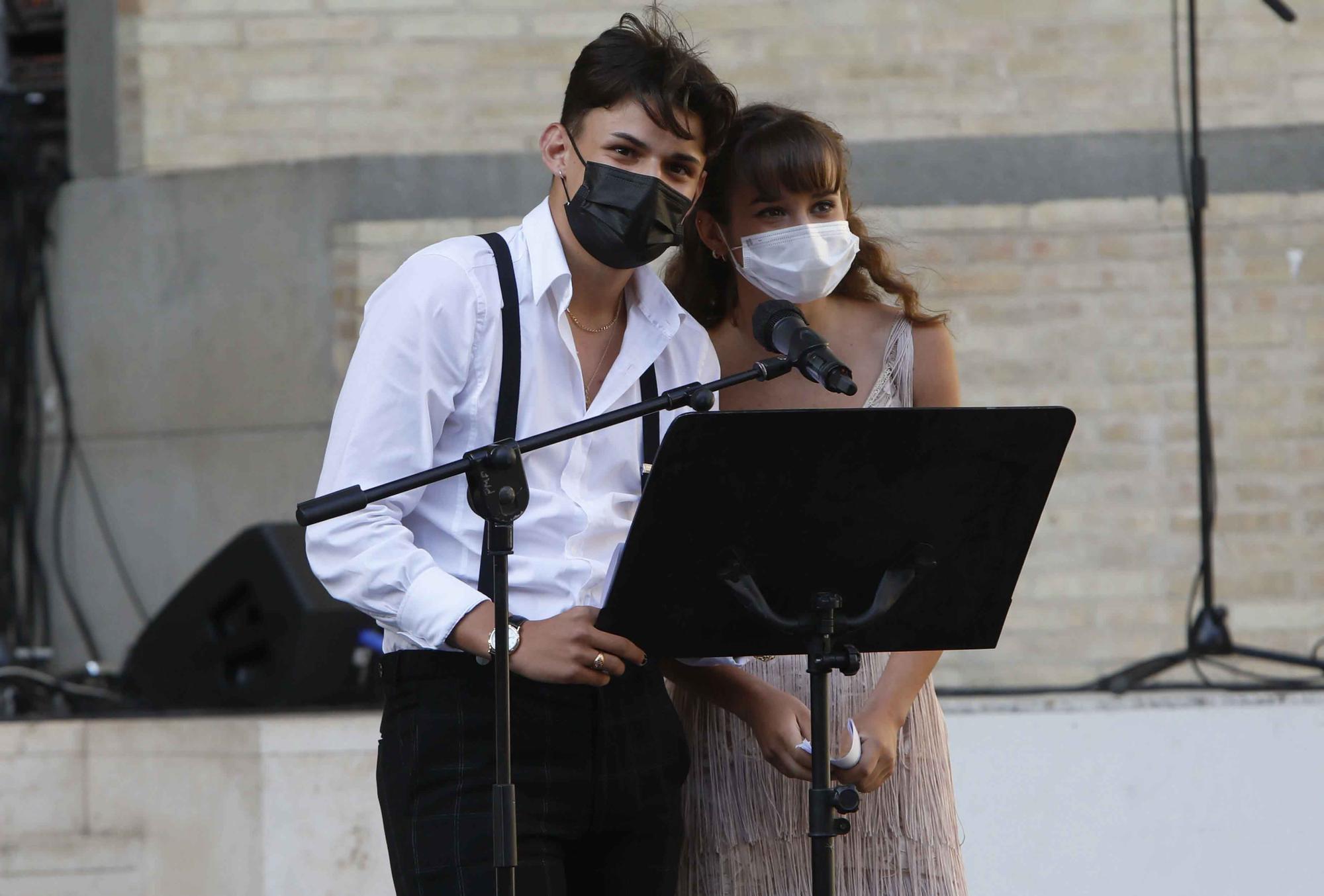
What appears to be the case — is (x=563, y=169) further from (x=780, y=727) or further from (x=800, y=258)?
(x=780, y=727)

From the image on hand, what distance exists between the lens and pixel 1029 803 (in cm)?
310

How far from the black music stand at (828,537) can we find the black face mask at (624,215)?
0.37 metres

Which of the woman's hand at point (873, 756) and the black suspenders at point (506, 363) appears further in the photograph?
the woman's hand at point (873, 756)

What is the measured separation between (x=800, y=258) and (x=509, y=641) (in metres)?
0.77

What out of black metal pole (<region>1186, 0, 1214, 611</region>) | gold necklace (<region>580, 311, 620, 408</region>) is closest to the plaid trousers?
gold necklace (<region>580, 311, 620, 408</region>)

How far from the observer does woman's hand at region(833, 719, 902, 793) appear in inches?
78.4

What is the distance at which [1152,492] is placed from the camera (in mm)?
5207

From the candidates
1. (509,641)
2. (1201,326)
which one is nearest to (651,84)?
(509,641)

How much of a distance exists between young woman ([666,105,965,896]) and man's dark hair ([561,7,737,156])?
0.22 meters

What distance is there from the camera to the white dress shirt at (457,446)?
5.73ft

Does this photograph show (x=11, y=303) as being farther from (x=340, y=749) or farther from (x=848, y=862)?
(x=848, y=862)

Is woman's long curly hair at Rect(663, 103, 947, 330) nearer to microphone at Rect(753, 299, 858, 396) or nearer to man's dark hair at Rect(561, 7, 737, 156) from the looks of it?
man's dark hair at Rect(561, 7, 737, 156)

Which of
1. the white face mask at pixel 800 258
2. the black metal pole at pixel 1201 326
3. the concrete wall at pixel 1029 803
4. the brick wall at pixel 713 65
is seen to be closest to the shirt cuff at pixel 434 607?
the white face mask at pixel 800 258

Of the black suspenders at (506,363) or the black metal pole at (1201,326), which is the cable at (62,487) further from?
the black suspenders at (506,363)
